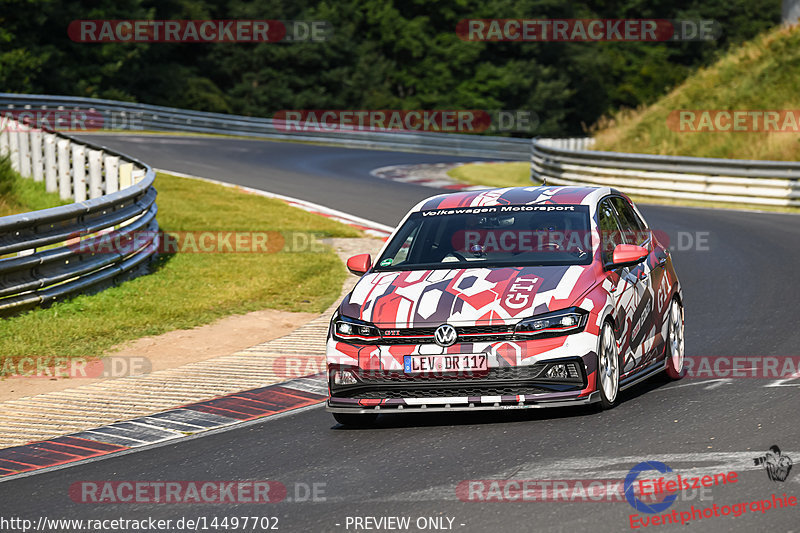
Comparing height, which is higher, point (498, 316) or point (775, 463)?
point (498, 316)

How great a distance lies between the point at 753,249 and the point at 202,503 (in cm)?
1271

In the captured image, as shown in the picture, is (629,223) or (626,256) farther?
(629,223)

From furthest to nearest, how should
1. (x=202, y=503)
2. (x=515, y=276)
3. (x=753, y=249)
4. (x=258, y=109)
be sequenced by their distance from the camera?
(x=258, y=109)
(x=753, y=249)
(x=515, y=276)
(x=202, y=503)

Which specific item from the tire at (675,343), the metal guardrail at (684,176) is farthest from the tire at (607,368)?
the metal guardrail at (684,176)

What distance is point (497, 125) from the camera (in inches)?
2667

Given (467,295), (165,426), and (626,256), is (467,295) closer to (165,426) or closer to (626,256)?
(626,256)

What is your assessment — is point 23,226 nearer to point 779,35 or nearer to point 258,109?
point 779,35

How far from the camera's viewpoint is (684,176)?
2600 cm

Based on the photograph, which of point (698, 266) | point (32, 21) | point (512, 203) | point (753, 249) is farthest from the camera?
point (32, 21)

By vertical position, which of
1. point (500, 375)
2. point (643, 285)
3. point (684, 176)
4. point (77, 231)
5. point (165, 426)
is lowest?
point (165, 426)

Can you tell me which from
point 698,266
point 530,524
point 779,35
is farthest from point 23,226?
point 779,35

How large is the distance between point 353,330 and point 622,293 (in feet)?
6.50

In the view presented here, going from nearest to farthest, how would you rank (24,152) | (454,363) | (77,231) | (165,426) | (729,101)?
1. (454,363)
2. (165,426)
3. (77,231)
4. (24,152)
5. (729,101)

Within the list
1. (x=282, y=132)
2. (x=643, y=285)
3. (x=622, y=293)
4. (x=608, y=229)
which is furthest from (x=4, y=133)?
(x=282, y=132)
